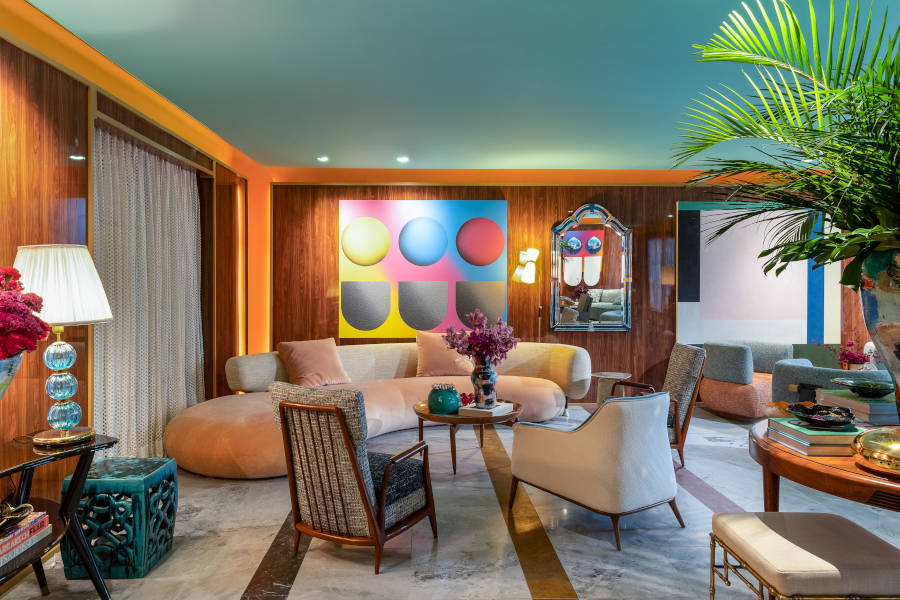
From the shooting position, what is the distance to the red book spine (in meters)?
1.72

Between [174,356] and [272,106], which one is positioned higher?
[272,106]

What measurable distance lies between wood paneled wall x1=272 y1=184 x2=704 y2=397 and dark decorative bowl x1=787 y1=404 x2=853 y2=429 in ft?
14.3

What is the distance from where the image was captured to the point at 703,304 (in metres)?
6.20

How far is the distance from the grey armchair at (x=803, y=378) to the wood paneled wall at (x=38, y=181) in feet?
15.6

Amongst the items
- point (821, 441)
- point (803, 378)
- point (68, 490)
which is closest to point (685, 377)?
point (803, 378)

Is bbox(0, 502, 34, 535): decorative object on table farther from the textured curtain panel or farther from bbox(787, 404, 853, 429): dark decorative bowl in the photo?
bbox(787, 404, 853, 429): dark decorative bowl

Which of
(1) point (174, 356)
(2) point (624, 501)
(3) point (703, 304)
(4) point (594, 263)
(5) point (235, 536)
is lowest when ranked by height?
(5) point (235, 536)

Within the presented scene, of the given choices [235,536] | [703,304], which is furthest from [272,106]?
[703,304]

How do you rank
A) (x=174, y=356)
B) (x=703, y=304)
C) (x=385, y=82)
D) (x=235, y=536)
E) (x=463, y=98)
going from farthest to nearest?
(x=703, y=304)
(x=174, y=356)
(x=463, y=98)
(x=385, y=82)
(x=235, y=536)

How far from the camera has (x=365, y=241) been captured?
608cm

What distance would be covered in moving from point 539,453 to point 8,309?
2.47 meters

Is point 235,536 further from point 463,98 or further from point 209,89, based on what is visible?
point 463,98

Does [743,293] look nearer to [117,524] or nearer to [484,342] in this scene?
[484,342]

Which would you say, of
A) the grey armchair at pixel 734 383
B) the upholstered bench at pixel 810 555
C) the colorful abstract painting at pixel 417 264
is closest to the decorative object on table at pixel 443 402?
the upholstered bench at pixel 810 555
